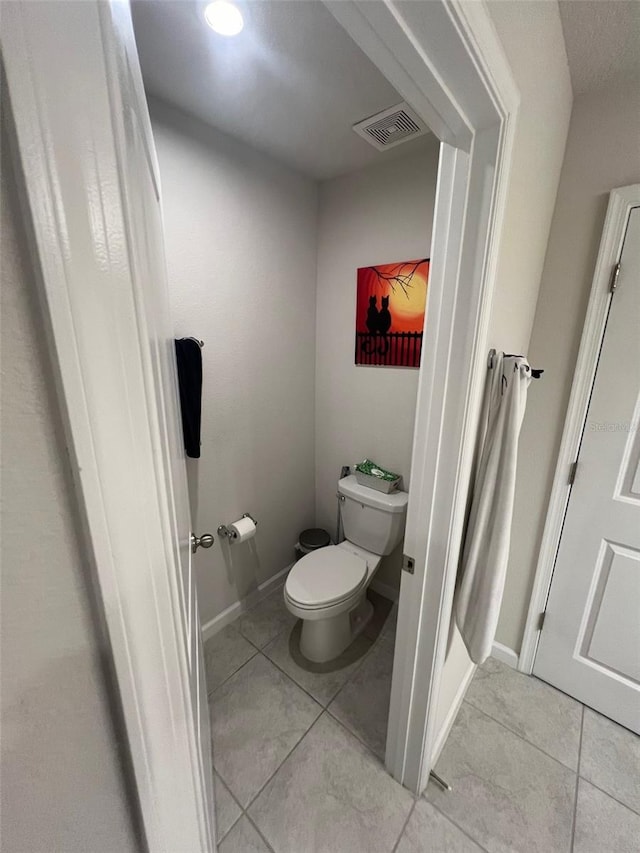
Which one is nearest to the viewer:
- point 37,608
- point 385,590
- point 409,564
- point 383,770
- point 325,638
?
point 37,608

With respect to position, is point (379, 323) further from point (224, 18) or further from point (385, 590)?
point (385, 590)

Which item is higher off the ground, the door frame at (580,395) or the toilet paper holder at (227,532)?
the door frame at (580,395)

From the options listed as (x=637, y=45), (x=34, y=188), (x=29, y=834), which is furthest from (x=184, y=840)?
(x=637, y=45)

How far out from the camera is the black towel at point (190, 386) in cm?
138

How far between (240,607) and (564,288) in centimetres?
220

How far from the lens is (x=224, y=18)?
929 millimetres

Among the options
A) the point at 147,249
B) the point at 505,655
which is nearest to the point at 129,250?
the point at 147,249

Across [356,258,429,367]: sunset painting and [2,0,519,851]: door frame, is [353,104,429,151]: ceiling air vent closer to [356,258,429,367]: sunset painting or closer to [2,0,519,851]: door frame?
[356,258,429,367]: sunset painting

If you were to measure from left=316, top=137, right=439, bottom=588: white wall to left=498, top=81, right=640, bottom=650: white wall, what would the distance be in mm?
532

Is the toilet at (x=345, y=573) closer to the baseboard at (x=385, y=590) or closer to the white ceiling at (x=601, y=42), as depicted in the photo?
the baseboard at (x=385, y=590)

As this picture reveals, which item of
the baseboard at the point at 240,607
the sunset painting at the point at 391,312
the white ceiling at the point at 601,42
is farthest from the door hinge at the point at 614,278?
the baseboard at the point at 240,607

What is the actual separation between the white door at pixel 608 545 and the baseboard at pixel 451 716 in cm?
38

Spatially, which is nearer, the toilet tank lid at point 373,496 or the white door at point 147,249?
the white door at point 147,249

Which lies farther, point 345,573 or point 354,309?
point 354,309
